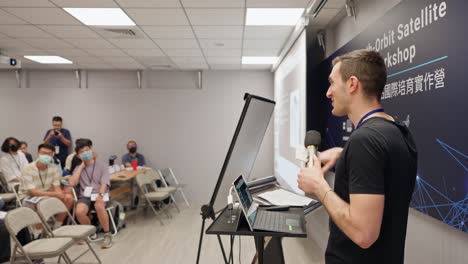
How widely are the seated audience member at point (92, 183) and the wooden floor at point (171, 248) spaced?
0.37 meters

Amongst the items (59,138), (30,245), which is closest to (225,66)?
(59,138)

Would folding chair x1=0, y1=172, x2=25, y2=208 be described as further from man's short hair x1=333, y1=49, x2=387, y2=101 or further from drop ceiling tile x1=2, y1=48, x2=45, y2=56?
man's short hair x1=333, y1=49, x2=387, y2=101

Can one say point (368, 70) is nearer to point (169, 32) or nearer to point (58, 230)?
point (58, 230)

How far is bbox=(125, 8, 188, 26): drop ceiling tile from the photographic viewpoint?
3607mm

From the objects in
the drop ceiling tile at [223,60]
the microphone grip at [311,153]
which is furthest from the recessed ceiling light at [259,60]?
the microphone grip at [311,153]

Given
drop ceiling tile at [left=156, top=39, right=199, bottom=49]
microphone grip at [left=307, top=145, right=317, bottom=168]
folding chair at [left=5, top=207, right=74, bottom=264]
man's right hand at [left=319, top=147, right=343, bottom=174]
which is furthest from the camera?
drop ceiling tile at [left=156, top=39, right=199, bottom=49]

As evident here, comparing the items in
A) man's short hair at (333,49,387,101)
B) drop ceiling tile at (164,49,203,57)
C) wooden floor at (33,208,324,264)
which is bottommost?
wooden floor at (33,208,324,264)

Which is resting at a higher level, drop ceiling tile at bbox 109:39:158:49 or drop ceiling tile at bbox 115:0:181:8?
drop ceiling tile at bbox 115:0:181:8

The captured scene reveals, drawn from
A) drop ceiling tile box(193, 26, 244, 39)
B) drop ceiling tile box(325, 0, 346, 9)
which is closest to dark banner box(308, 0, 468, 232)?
drop ceiling tile box(325, 0, 346, 9)

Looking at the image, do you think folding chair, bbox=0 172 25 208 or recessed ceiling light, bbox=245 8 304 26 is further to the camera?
folding chair, bbox=0 172 25 208

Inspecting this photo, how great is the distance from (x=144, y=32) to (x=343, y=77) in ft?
12.5

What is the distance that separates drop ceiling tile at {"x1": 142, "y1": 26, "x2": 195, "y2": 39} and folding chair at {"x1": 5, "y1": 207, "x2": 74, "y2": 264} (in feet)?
8.28

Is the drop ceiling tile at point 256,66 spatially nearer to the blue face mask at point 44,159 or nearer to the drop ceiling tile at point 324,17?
the drop ceiling tile at point 324,17

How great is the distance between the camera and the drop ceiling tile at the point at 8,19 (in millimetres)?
3787
